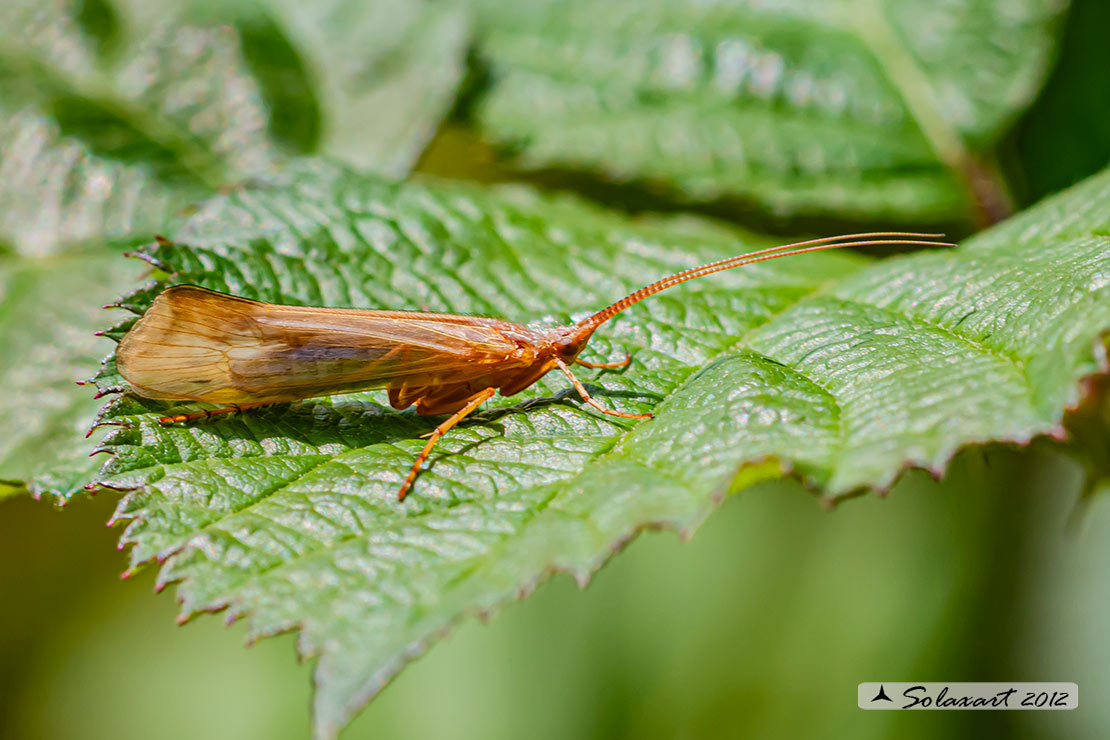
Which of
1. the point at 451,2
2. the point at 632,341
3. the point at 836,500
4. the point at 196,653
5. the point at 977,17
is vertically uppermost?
the point at 977,17

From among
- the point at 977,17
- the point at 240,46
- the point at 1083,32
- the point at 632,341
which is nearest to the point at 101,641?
the point at 240,46

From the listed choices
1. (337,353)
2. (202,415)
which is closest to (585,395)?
(337,353)

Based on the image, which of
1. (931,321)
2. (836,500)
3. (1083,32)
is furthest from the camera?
(1083,32)

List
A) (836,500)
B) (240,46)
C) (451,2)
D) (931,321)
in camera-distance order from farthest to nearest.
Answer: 1. (451,2)
2. (240,46)
3. (931,321)
4. (836,500)

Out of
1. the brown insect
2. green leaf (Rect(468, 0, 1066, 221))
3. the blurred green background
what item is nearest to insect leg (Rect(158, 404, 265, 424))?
the brown insect

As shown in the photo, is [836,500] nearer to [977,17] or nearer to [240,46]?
[977,17]

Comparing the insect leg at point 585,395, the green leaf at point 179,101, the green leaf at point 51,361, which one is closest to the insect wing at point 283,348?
the insect leg at point 585,395

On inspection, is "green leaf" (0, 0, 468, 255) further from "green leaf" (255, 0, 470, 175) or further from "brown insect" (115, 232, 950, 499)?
Answer: "brown insect" (115, 232, 950, 499)
